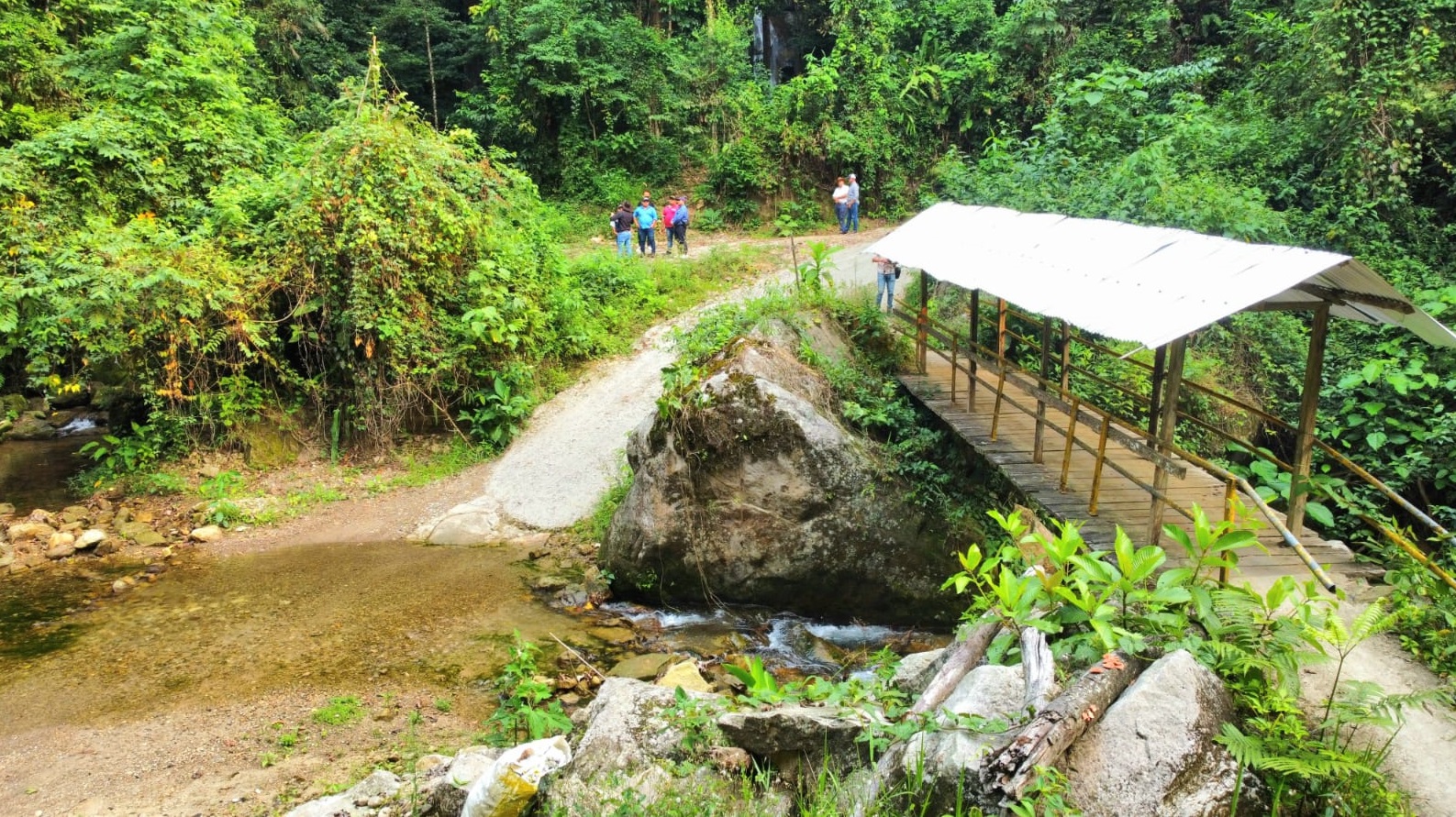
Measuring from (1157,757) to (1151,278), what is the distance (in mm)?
4435

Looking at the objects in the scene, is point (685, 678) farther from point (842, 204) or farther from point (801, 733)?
point (842, 204)

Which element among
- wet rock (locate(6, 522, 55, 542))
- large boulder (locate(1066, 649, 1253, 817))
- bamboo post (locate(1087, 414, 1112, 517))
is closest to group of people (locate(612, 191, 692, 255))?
wet rock (locate(6, 522, 55, 542))

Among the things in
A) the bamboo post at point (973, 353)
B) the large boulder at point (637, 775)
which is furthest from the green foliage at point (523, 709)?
the bamboo post at point (973, 353)

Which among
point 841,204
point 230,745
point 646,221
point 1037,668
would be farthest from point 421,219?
point 841,204

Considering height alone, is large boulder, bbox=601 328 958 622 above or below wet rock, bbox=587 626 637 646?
above

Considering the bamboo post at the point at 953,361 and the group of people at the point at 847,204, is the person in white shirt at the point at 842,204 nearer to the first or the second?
the group of people at the point at 847,204

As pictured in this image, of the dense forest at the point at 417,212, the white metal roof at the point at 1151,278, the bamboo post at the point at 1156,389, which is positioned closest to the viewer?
the white metal roof at the point at 1151,278

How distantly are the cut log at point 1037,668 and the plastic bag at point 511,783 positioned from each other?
9.78ft

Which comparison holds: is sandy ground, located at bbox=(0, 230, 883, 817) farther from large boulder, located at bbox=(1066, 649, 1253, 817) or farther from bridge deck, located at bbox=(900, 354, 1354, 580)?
bridge deck, located at bbox=(900, 354, 1354, 580)

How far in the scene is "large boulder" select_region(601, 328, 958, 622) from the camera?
987cm

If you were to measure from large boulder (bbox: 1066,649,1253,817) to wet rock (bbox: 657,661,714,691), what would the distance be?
4431 millimetres

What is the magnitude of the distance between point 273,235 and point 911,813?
13.3m

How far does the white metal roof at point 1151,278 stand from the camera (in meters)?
6.07

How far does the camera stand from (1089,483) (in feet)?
28.4
